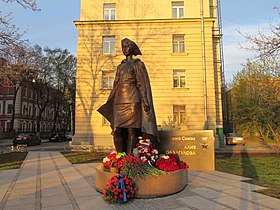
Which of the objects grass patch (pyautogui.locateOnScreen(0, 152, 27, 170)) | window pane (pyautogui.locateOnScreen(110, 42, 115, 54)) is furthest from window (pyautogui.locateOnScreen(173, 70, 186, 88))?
grass patch (pyautogui.locateOnScreen(0, 152, 27, 170))

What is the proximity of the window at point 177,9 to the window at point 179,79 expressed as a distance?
17.8ft

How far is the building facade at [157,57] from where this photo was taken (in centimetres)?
2316

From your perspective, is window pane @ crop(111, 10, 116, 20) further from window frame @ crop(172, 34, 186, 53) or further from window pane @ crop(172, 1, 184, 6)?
window frame @ crop(172, 34, 186, 53)

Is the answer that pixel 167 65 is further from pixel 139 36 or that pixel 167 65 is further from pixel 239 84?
pixel 239 84

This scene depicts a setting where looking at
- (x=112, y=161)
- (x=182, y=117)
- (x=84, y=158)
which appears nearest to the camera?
(x=112, y=161)

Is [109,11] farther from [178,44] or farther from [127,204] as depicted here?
[127,204]

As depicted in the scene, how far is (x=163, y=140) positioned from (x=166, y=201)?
9.15 feet

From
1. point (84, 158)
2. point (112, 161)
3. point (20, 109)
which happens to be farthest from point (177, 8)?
point (20, 109)

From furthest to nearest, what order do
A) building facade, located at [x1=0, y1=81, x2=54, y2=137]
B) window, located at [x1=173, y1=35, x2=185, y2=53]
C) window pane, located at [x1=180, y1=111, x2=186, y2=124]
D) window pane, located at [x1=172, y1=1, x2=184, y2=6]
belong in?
building facade, located at [x1=0, y1=81, x2=54, y2=137] < window pane, located at [x1=172, y1=1, x2=184, y2=6] < window, located at [x1=173, y1=35, x2=185, y2=53] < window pane, located at [x1=180, y1=111, x2=186, y2=124]

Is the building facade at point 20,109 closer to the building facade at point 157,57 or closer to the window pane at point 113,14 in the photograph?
the building facade at point 157,57

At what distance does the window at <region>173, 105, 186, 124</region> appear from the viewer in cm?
2320

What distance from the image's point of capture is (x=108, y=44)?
24.3 metres

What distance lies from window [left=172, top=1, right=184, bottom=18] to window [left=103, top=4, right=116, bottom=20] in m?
5.69

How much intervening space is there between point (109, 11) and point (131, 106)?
67.6ft
